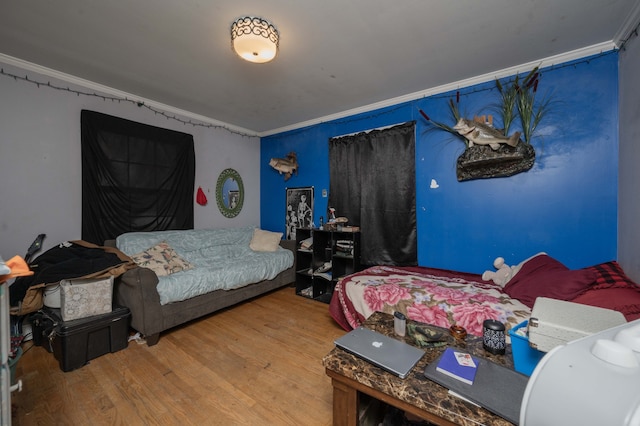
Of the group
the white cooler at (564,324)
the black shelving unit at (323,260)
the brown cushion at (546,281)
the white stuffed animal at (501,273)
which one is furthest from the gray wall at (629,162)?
the black shelving unit at (323,260)

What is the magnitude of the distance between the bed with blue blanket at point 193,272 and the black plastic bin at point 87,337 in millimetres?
114

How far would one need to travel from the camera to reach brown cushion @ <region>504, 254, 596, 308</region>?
158cm

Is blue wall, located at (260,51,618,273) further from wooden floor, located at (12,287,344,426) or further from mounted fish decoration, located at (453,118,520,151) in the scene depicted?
wooden floor, located at (12,287,344,426)

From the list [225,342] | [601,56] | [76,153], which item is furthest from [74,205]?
[601,56]

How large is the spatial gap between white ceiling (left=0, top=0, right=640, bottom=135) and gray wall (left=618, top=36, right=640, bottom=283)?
269 mm

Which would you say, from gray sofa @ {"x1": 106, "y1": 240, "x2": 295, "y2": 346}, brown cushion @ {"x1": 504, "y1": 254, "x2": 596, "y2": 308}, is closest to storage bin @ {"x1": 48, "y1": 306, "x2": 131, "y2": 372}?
gray sofa @ {"x1": 106, "y1": 240, "x2": 295, "y2": 346}

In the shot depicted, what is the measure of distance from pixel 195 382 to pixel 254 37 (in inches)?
95.6

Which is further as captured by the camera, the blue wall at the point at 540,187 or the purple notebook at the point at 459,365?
the blue wall at the point at 540,187

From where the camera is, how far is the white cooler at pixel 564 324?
851 mm

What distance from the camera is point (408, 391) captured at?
0.91 metres

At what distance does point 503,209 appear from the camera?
8.20 ft

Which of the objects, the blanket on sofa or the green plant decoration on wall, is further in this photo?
the blanket on sofa

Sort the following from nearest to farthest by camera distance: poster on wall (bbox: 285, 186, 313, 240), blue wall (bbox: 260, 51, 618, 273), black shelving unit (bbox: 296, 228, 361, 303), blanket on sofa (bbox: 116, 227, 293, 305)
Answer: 1. blue wall (bbox: 260, 51, 618, 273)
2. blanket on sofa (bbox: 116, 227, 293, 305)
3. black shelving unit (bbox: 296, 228, 361, 303)
4. poster on wall (bbox: 285, 186, 313, 240)

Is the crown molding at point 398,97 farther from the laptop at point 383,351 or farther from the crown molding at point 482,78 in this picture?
the laptop at point 383,351
